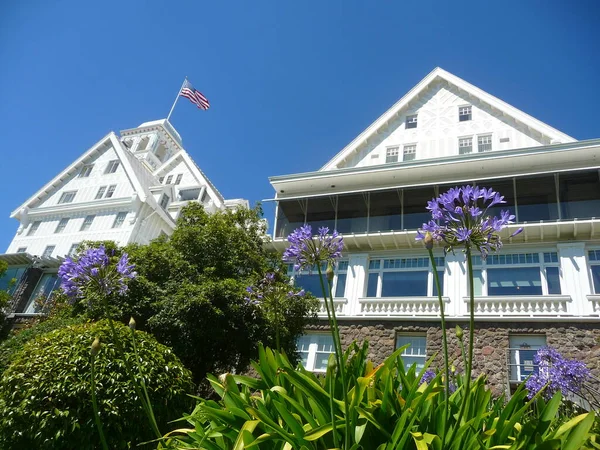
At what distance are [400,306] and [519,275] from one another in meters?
4.18

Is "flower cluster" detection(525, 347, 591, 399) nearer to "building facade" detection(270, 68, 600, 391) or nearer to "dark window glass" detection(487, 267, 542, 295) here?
"building facade" detection(270, 68, 600, 391)

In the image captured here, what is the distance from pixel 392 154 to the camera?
70.7ft

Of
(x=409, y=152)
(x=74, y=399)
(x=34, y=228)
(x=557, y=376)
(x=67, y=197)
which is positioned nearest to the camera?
(x=74, y=399)

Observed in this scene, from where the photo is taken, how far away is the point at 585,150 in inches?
616

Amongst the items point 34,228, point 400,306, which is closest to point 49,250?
point 34,228

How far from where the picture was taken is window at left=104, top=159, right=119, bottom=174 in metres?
29.4

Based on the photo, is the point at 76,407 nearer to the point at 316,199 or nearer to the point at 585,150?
the point at 316,199

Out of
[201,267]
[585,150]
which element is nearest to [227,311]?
[201,267]

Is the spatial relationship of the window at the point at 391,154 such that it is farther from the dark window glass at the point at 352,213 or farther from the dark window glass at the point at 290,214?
the dark window glass at the point at 290,214

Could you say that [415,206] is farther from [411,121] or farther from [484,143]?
[411,121]

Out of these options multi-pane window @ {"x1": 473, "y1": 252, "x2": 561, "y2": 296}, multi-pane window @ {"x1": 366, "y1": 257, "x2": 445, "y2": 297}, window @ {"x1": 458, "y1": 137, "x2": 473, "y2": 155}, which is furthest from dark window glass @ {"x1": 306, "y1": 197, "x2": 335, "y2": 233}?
multi-pane window @ {"x1": 473, "y1": 252, "x2": 561, "y2": 296}

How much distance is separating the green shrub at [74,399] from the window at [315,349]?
10406 mm

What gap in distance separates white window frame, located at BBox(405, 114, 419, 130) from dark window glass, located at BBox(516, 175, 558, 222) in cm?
674

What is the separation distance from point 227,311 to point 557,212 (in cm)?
1196
